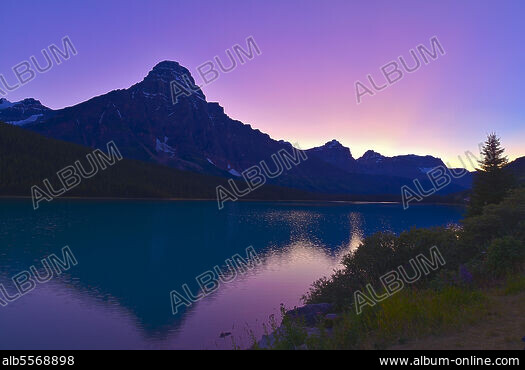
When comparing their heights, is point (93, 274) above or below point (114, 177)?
below

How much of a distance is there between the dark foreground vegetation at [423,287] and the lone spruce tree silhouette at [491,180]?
11.2 metres

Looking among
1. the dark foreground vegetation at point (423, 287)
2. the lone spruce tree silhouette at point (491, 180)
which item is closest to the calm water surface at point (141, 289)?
the dark foreground vegetation at point (423, 287)

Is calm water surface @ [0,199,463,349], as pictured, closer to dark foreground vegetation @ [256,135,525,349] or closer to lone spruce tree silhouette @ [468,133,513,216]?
dark foreground vegetation @ [256,135,525,349]

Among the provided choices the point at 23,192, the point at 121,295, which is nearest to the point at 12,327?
the point at 121,295

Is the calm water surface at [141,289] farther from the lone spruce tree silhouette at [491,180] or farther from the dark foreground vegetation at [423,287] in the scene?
the lone spruce tree silhouette at [491,180]

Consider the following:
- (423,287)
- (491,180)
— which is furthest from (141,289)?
(491,180)

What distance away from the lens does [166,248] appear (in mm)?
50281

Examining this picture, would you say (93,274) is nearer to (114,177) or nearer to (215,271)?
(215,271)

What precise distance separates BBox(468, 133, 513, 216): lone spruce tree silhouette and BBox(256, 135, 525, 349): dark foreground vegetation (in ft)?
36.6

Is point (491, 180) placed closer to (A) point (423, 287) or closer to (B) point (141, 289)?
(A) point (423, 287)

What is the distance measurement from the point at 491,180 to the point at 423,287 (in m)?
26.9

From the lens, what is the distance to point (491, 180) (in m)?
40.0

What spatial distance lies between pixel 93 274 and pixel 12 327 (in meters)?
13.2
